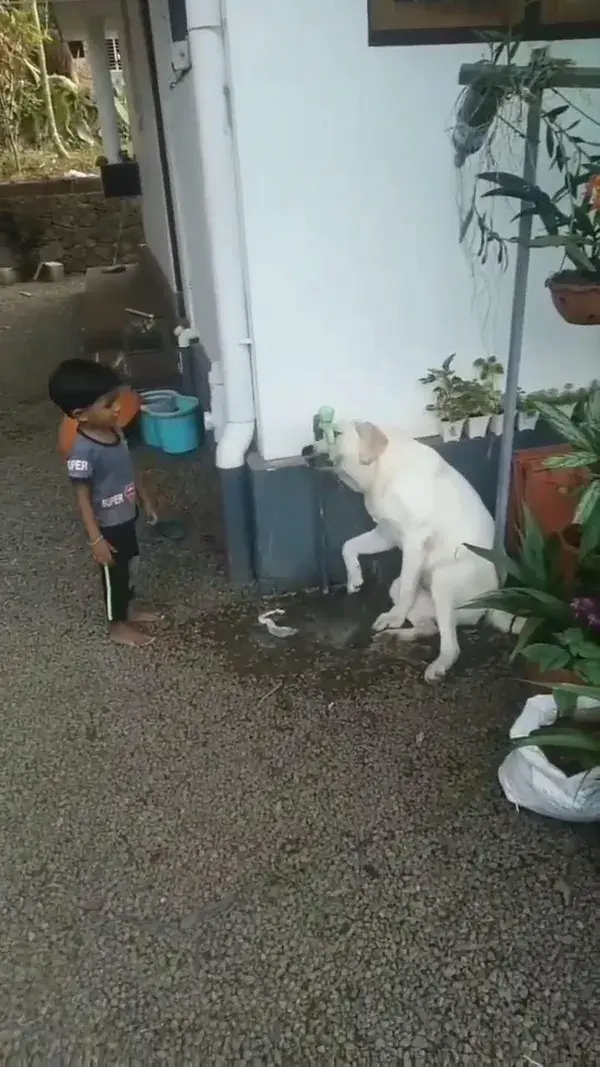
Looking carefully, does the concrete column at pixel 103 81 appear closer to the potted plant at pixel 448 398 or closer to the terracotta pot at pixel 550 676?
the potted plant at pixel 448 398

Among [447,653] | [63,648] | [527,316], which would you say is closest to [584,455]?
[447,653]

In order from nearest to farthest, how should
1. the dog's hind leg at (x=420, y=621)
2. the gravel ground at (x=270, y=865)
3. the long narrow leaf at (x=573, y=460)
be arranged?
the gravel ground at (x=270, y=865) < the long narrow leaf at (x=573, y=460) < the dog's hind leg at (x=420, y=621)

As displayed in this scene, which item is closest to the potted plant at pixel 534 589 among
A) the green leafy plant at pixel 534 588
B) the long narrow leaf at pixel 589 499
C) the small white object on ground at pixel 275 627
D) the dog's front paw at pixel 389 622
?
the green leafy plant at pixel 534 588

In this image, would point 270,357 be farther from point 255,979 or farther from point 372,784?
point 255,979

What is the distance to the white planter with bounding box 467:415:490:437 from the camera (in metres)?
3.10

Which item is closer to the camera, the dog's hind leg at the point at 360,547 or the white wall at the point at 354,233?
the white wall at the point at 354,233

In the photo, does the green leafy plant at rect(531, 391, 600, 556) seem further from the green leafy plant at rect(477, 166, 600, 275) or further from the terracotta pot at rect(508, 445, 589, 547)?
the terracotta pot at rect(508, 445, 589, 547)

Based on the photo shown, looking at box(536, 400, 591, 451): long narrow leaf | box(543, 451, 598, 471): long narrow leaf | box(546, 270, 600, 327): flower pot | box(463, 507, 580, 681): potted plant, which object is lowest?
box(463, 507, 580, 681): potted plant

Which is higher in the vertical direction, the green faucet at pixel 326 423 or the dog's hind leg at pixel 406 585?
the green faucet at pixel 326 423

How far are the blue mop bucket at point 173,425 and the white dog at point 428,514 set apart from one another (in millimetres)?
1451

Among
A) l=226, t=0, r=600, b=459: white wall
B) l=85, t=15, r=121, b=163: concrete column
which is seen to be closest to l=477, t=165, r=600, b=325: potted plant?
l=226, t=0, r=600, b=459: white wall

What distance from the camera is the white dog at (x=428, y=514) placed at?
9.05 ft

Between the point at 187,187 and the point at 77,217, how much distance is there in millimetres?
6715

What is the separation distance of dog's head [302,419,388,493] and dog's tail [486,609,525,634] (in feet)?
1.93
